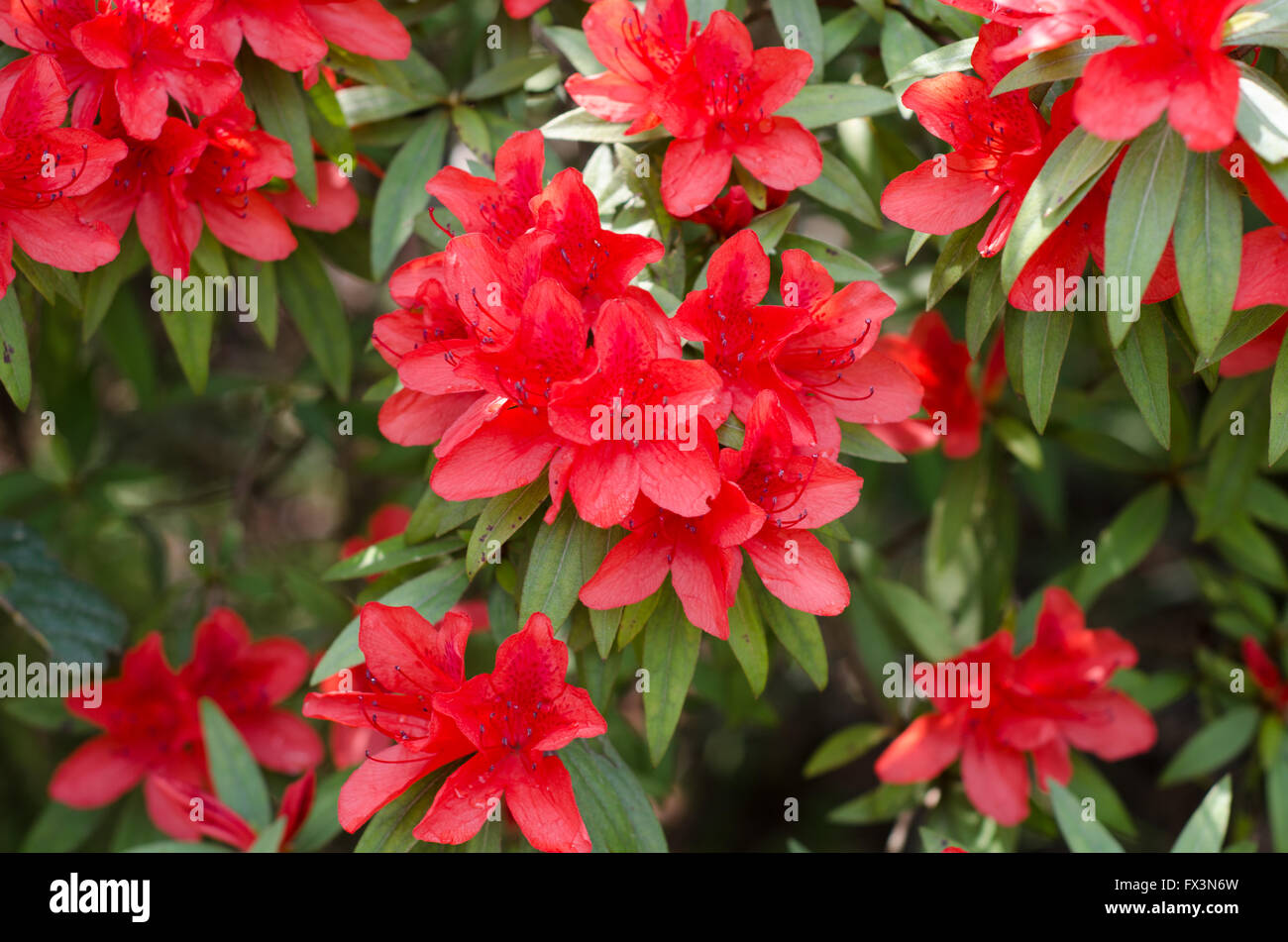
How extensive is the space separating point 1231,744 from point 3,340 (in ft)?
7.26

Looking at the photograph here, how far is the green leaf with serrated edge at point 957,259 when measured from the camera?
4.67 feet

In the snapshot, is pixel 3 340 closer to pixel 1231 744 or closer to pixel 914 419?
pixel 914 419

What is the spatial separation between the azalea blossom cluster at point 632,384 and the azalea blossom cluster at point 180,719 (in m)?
0.73

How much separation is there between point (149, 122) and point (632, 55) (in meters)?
0.63

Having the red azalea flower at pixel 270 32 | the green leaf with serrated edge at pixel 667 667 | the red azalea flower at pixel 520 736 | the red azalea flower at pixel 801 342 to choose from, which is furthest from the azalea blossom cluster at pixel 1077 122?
the red azalea flower at pixel 270 32

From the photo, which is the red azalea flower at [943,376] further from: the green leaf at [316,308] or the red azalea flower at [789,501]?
the green leaf at [316,308]

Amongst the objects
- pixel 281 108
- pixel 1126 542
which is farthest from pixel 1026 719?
pixel 281 108

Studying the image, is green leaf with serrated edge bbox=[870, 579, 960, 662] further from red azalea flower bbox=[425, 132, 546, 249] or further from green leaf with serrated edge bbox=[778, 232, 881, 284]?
red azalea flower bbox=[425, 132, 546, 249]

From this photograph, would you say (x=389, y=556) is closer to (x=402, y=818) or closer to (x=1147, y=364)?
(x=402, y=818)

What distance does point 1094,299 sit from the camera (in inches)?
56.2

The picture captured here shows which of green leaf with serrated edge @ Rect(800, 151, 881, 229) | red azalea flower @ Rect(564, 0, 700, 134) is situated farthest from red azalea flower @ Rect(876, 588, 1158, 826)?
red azalea flower @ Rect(564, 0, 700, 134)

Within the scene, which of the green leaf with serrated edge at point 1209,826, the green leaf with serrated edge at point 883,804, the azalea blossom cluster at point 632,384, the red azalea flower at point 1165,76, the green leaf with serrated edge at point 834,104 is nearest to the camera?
the red azalea flower at point 1165,76

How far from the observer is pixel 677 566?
130 centimetres

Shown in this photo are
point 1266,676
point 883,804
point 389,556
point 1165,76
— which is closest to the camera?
point 1165,76
